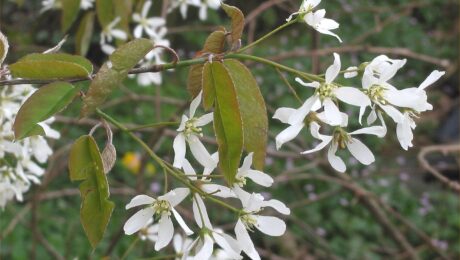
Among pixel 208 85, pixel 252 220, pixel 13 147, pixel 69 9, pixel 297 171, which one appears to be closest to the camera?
pixel 208 85

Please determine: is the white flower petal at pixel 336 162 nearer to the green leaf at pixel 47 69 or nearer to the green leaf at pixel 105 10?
the green leaf at pixel 47 69

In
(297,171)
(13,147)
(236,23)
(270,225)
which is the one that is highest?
(236,23)

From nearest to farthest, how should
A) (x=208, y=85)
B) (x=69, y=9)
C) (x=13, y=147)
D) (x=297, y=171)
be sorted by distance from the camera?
(x=208, y=85) < (x=13, y=147) < (x=69, y=9) < (x=297, y=171)

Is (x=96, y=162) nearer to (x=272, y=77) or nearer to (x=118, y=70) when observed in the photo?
(x=118, y=70)

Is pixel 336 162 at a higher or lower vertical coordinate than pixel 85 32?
higher

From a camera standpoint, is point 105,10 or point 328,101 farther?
point 105,10

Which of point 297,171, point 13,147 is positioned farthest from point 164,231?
point 297,171

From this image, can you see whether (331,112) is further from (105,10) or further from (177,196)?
(105,10)
